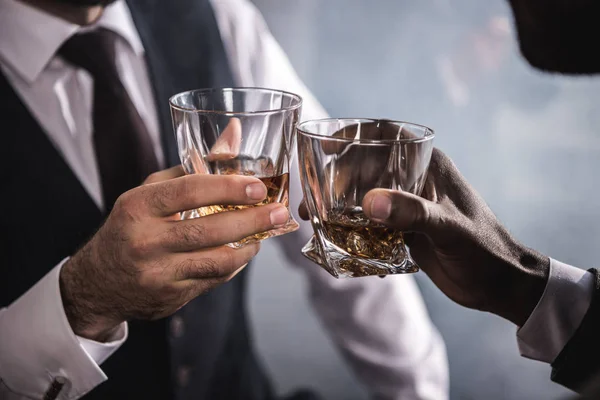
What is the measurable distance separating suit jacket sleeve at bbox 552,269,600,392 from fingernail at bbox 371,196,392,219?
435 mm

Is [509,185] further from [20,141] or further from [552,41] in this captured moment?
[20,141]

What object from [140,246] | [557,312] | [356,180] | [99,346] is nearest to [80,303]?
[99,346]

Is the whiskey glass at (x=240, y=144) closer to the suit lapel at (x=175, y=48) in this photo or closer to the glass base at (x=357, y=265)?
the glass base at (x=357, y=265)

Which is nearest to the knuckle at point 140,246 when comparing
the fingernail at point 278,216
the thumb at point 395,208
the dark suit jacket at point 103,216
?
the fingernail at point 278,216

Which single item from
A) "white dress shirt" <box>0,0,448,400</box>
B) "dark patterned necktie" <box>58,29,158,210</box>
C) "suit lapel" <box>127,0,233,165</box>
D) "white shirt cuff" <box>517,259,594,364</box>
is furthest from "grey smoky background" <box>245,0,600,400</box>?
"white shirt cuff" <box>517,259,594,364</box>

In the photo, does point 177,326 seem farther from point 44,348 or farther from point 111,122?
point 111,122

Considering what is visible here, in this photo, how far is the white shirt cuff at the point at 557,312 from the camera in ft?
2.73

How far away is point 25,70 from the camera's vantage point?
112cm

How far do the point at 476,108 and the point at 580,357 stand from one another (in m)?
0.64

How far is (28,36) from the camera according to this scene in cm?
112

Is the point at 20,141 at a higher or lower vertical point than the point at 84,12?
lower

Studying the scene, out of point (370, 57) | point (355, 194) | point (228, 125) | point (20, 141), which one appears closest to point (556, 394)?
point (370, 57)

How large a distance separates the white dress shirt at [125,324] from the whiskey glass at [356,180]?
1.49 ft

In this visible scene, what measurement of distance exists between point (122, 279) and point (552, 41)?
2.03ft
